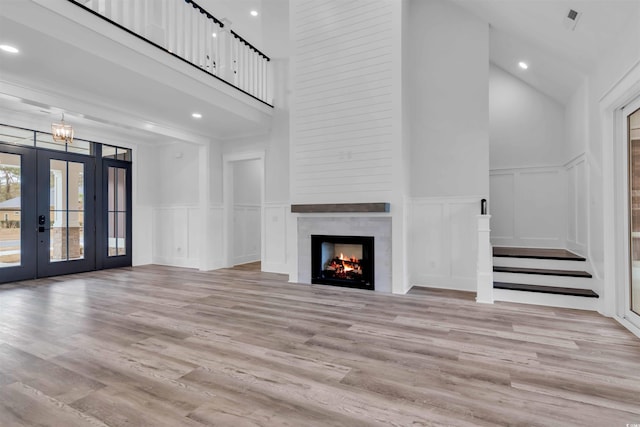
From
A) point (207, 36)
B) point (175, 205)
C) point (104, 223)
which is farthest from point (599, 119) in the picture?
point (104, 223)

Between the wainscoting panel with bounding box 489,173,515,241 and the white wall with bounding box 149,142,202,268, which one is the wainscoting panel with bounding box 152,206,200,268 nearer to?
the white wall with bounding box 149,142,202,268

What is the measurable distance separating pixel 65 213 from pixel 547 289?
318 inches

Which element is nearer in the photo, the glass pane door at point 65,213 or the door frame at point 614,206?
the door frame at point 614,206

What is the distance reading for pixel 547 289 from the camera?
3957mm

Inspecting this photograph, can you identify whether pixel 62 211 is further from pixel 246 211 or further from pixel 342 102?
pixel 342 102

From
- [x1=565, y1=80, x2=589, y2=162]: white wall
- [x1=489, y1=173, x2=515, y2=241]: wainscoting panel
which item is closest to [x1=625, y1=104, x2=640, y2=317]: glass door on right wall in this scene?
[x1=565, y1=80, x2=589, y2=162]: white wall

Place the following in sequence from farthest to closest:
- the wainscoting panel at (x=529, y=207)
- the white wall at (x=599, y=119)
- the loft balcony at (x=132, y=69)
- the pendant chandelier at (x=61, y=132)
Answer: the wainscoting panel at (x=529, y=207) → the pendant chandelier at (x=61, y=132) → the loft balcony at (x=132, y=69) → the white wall at (x=599, y=119)

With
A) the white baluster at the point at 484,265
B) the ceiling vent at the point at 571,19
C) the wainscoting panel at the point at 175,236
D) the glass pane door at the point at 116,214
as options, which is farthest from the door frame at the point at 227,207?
the ceiling vent at the point at 571,19

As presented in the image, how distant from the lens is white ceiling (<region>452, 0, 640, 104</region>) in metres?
2.91

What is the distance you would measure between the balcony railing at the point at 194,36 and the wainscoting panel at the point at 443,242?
3.62 m

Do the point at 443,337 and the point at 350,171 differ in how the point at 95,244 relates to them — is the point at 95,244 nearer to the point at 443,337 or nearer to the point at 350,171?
the point at 350,171

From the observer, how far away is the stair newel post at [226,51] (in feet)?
17.5

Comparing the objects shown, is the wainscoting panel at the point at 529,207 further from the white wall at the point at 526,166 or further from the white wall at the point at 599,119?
the white wall at the point at 599,119

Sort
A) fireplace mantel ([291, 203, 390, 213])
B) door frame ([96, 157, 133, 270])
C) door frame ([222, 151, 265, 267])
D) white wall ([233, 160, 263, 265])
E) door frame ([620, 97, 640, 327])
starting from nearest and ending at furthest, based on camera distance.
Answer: door frame ([620, 97, 640, 327]), fireplace mantel ([291, 203, 390, 213]), door frame ([96, 157, 133, 270]), door frame ([222, 151, 265, 267]), white wall ([233, 160, 263, 265])
